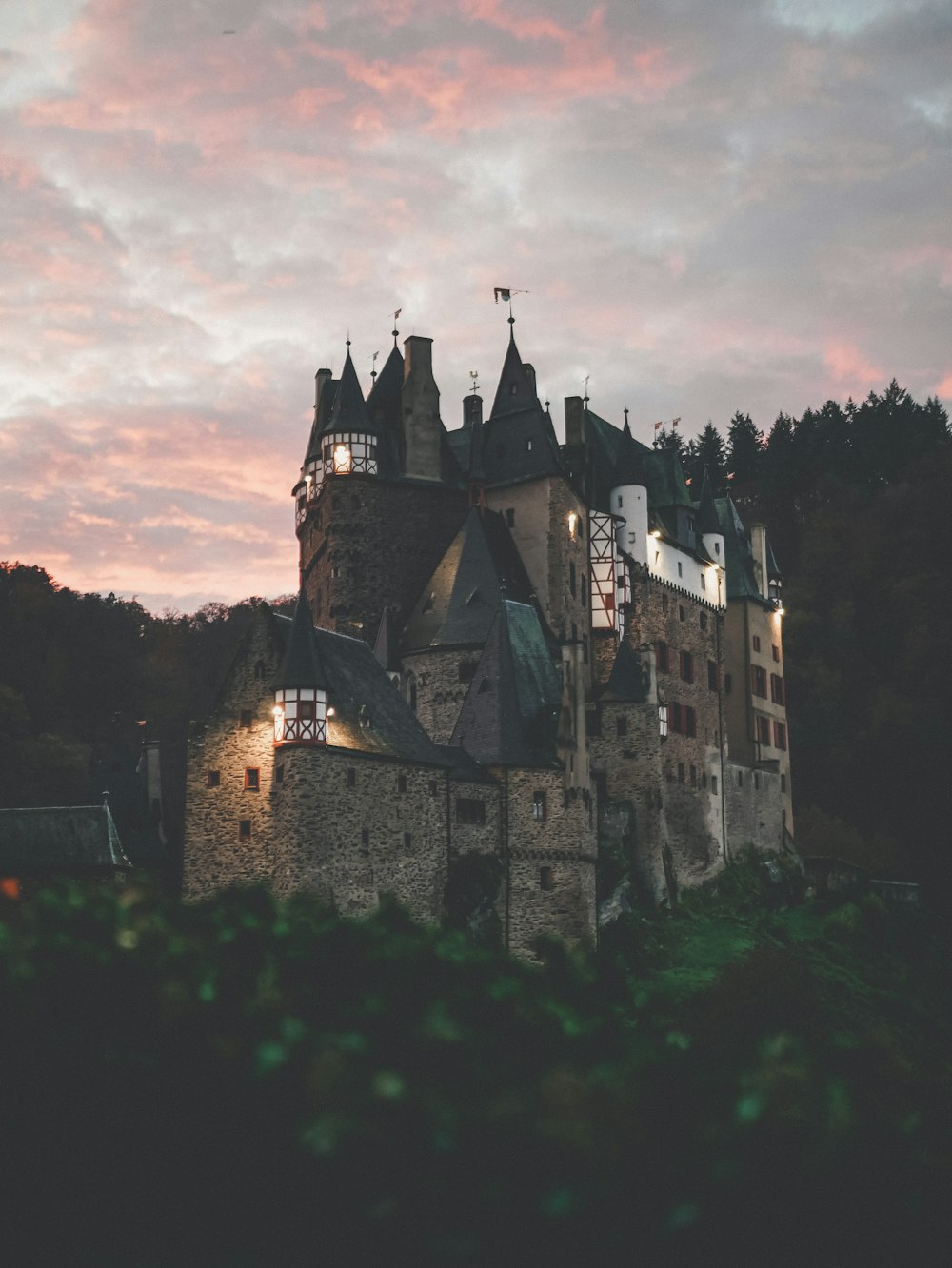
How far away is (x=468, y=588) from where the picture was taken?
54.2 meters

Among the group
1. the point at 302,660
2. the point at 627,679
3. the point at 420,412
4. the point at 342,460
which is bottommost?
the point at 302,660

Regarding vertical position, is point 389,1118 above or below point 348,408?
below

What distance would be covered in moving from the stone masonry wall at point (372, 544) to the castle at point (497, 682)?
84 mm

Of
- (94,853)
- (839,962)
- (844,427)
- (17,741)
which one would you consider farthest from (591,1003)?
(844,427)

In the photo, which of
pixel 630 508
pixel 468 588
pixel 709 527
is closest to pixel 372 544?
pixel 468 588

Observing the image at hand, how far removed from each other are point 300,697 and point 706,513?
3234 centimetres

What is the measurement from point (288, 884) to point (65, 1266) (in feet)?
84.3

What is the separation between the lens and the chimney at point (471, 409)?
65213mm

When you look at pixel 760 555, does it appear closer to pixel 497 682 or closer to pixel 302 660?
pixel 497 682

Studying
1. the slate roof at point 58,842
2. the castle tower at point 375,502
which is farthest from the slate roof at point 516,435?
the slate roof at point 58,842

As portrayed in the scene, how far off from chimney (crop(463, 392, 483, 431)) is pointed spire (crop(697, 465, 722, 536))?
36.4 feet

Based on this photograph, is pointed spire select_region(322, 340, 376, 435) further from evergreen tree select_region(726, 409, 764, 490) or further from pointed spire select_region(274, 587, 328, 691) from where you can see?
evergreen tree select_region(726, 409, 764, 490)

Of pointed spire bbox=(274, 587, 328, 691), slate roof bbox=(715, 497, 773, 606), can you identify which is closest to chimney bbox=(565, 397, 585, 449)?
slate roof bbox=(715, 497, 773, 606)

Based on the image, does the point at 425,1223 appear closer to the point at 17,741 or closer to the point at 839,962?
the point at 839,962
